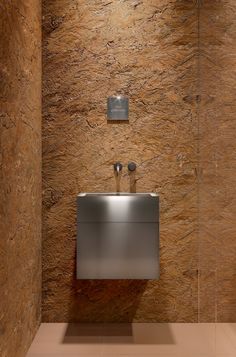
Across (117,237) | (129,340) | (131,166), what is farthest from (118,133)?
(129,340)

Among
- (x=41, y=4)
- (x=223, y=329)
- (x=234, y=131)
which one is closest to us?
(x=234, y=131)

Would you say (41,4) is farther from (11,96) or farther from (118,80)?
(11,96)

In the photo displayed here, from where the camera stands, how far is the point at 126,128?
2.59 meters

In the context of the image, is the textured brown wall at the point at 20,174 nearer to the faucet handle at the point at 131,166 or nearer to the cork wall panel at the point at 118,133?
the cork wall panel at the point at 118,133

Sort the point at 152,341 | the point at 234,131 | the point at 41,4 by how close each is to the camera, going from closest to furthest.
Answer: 1. the point at 234,131
2. the point at 152,341
3. the point at 41,4

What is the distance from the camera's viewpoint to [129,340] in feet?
7.51

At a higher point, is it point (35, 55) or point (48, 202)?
point (35, 55)

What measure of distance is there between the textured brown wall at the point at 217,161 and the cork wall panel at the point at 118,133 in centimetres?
15

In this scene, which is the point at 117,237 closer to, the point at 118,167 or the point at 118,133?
the point at 118,167

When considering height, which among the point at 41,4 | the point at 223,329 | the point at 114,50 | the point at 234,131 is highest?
the point at 41,4

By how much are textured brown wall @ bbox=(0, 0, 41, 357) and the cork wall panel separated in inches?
5.3

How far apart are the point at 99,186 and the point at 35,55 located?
90cm

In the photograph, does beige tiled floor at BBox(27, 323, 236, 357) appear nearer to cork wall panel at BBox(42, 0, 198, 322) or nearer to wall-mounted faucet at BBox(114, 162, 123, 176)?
cork wall panel at BBox(42, 0, 198, 322)

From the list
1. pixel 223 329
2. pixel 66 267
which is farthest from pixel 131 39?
pixel 223 329
